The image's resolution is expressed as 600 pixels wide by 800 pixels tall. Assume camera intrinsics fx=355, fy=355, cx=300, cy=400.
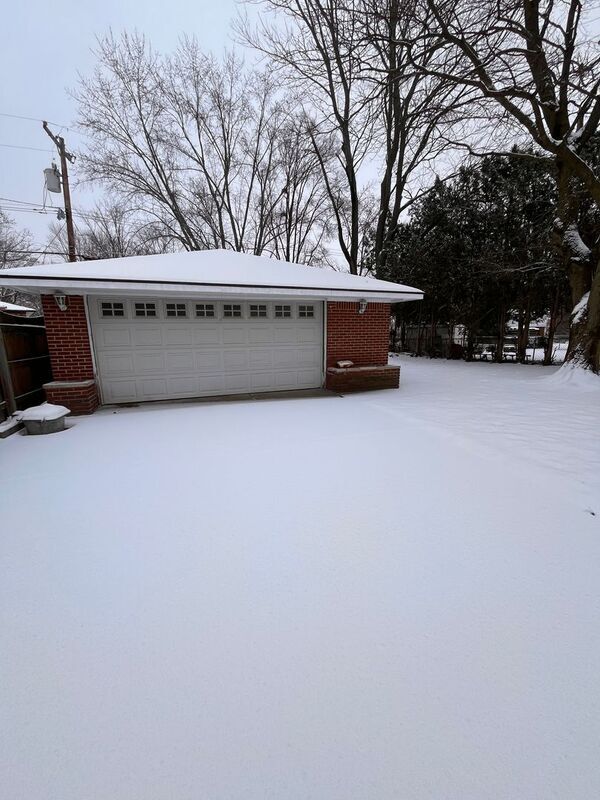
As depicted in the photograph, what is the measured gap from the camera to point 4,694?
154 centimetres

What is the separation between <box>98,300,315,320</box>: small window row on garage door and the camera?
6769mm

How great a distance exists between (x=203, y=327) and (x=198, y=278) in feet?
3.63

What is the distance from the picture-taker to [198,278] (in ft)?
Answer: 21.6

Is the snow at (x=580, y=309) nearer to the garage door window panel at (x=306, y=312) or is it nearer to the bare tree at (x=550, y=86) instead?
the bare tree at (x=550, y=86)

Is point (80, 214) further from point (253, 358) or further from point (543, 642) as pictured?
point (543, 642)

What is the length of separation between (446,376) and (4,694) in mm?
10800

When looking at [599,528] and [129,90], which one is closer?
[599,528]

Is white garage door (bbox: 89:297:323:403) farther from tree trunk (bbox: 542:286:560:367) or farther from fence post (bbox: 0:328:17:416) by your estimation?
tree trunk (bbox: 542:286:560:367)

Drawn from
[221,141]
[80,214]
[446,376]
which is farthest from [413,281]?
[80,214]

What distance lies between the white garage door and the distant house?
0.02 meters

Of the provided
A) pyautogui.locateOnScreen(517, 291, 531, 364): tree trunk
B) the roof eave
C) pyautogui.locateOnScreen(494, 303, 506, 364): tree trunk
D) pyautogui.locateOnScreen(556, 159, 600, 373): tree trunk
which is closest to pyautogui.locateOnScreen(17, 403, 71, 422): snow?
the roof eave

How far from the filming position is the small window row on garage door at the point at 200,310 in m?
6.77

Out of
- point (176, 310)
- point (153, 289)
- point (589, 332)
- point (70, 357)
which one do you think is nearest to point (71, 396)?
point (70, 357)

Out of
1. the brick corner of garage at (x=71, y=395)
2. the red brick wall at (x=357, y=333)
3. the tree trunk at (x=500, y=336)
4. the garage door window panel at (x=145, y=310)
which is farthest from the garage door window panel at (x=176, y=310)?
the tree trunk at (x=500, y=336)
